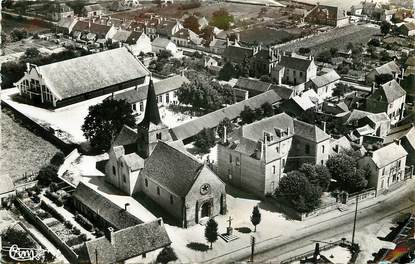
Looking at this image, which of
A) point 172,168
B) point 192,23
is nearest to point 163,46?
point 192,23

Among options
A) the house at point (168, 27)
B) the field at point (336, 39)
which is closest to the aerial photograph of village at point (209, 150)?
the field at point (336, 39)

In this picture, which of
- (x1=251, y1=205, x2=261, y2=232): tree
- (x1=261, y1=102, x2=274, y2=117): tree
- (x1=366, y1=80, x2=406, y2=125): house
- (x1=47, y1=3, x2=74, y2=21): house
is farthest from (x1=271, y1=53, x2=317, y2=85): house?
(x1=47, y1=3, x2=74, y2=21): house

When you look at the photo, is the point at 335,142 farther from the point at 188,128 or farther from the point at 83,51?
the point at 83,51

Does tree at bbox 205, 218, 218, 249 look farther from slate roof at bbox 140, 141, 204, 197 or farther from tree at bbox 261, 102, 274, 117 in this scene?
tree at bbox 261, 102, 274, 117

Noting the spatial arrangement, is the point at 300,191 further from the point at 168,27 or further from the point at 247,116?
the point at 168,27

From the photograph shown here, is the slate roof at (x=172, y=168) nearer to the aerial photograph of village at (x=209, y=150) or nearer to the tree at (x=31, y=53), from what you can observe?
the aerial photograph of village at (x=209, y=150)

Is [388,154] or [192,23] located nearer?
[388,154]
